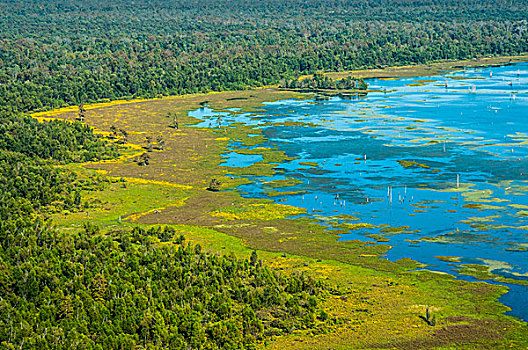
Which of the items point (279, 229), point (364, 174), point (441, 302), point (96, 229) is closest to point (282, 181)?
point (364, 174)

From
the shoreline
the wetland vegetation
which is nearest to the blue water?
the wetland vegetation

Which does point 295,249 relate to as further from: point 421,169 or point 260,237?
point 421,169

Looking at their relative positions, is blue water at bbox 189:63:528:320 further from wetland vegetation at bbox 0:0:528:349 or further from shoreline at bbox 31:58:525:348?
shoreline at bbox 31:58:525:348

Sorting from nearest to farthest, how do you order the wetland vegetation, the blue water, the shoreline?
1. the wetland vegetation
2. the shoreline
3. the blue water

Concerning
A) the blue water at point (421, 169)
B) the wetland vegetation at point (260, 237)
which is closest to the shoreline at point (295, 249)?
the wetland vegetation at point (260, 237)

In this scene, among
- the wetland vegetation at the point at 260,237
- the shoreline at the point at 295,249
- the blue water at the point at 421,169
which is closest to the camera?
the wetland vegetation at the point at 260,237

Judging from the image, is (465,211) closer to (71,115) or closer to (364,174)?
(364,174)

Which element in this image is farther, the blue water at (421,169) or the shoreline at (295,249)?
the blue water at (421,169)

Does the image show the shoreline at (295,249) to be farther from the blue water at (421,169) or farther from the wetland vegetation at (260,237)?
the blue water at (421,169)
